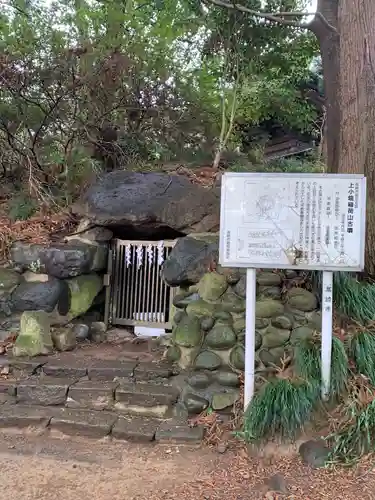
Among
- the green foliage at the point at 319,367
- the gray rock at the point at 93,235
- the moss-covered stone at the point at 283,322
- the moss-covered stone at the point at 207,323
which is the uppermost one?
the gray rock at the point at 93,235

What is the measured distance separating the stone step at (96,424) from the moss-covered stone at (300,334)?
3.75 ft

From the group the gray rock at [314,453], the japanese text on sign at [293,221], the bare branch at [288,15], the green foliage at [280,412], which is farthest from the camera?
Answer: the bare branch at [288,15]

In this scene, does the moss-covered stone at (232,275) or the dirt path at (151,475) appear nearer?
the dirt path at (151,475)

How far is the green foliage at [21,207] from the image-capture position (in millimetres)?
6613

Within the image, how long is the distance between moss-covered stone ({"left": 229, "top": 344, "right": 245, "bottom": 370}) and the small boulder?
2033 mm

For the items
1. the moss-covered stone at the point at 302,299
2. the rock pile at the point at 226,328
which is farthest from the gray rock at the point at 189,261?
the moss-covered stone at the point at 302,299

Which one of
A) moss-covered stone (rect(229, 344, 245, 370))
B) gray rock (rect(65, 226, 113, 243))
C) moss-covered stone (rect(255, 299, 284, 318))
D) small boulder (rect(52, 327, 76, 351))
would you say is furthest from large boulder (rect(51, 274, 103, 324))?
moss-covered stone (rect(255, 299, 284, 318))

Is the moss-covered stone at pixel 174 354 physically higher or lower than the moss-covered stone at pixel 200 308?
lower

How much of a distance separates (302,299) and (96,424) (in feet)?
7.13

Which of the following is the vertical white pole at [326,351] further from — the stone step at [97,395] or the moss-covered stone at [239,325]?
the stone step at [97,395]

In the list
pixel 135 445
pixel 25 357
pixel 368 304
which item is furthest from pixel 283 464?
pixel 25 357

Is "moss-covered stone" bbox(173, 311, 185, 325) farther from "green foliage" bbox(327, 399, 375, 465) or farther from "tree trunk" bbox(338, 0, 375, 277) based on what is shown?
"tree trunk" bbox(338, 0, 375, 277)

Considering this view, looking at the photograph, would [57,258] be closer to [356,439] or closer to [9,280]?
[9,280]

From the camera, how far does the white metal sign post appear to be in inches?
145
